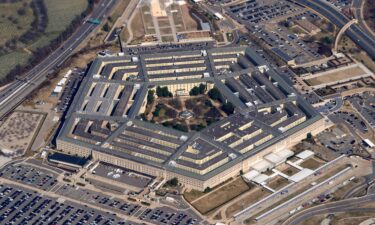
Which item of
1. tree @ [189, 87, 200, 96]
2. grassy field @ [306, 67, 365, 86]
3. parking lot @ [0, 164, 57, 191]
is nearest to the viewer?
parking lot @ [0, 164, 57, 191]

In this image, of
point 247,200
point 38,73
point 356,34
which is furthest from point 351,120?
point 38,73

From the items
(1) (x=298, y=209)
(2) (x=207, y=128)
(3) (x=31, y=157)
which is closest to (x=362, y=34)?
(2) (x=207, y=128)

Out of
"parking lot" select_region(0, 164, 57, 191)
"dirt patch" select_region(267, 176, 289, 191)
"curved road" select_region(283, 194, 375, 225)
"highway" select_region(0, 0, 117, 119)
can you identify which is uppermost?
"highway" select_region(0, 0, 117, 119)

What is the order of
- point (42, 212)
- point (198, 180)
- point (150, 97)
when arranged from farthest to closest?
point (150, 97) < point (198, 180) < point (42, 212)

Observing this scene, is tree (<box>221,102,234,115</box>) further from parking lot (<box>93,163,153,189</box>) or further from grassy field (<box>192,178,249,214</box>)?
parking lot (<box>93,163,153,189</box>)

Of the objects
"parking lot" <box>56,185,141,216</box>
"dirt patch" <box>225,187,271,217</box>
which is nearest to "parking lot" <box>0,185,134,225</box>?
"parking lot" <box>56,185,141,216</box>

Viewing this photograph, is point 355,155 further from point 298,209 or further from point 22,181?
point 22,181

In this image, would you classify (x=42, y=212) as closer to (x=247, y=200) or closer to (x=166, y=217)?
(x=166, y=217)

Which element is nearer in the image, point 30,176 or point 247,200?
point 247,200
